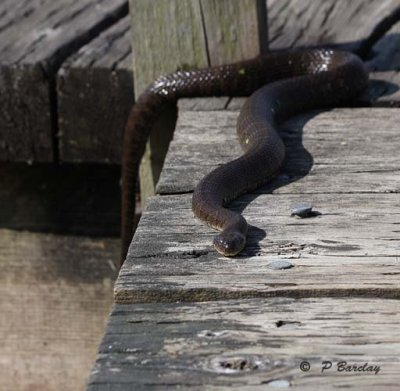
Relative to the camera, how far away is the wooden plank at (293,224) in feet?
7.84

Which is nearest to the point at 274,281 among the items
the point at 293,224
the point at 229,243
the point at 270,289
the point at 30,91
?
the point at 270,289

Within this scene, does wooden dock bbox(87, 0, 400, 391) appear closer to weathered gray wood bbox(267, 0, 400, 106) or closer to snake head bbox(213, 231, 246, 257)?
snake head bbox(213, 231, 246, 257)

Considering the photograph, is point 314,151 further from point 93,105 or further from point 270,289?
point 270,289

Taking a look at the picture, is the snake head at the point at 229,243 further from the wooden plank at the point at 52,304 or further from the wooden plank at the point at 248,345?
the wooden plank at the point at 52,304

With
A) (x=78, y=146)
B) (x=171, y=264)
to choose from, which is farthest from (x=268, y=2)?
(x=171, y=264)

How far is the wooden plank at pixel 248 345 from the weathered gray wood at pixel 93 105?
6.51 ft

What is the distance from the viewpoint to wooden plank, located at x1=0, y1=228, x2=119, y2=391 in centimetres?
439

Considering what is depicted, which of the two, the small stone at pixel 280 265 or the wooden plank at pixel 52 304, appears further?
the wooden plank at pixel 52 304

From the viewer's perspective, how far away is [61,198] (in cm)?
443

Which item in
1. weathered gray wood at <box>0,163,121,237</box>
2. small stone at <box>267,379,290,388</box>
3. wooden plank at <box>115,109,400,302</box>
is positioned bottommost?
weathered gray wood at <box>0,163,121,237</box>

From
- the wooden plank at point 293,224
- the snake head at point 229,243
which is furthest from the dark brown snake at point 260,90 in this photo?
the snake head at point 229,243

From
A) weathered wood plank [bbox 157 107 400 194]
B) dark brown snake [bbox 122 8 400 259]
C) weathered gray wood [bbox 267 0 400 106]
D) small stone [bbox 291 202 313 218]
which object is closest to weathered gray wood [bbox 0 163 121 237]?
dark brown snake [bbox 122 8 400 259]

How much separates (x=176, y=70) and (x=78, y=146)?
1.55 ft

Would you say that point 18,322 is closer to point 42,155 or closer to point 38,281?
point 38,281
